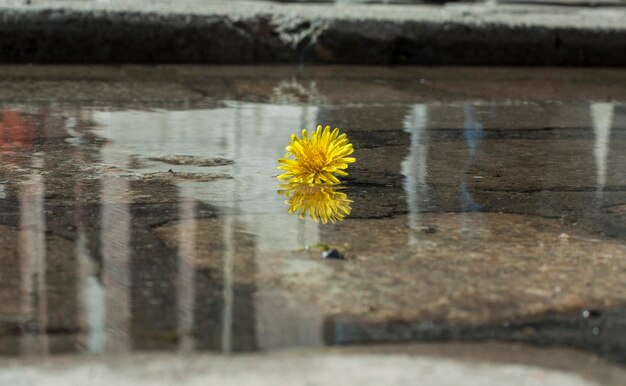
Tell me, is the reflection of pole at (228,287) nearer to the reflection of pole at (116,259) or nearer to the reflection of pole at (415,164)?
the reflection of pole at (116,259)

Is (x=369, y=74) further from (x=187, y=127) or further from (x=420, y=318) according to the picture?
(x=420, y=318)

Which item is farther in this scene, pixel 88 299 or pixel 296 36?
pixel 296 36

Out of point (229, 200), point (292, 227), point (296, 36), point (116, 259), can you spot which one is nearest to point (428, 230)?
point (292, 227)

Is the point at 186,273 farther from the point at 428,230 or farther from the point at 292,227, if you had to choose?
the point at 428,230

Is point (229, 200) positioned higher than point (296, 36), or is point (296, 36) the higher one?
point (296, 36)

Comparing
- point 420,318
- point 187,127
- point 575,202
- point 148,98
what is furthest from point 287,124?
point 420,318
